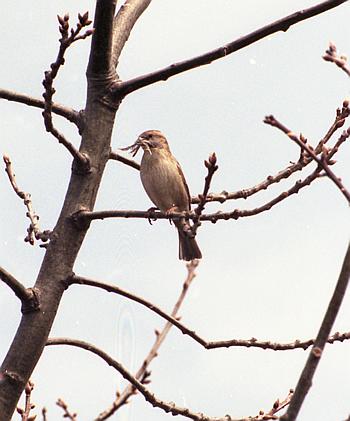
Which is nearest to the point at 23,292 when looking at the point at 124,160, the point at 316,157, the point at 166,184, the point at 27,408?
the point at 27,408

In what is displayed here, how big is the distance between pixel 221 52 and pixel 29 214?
1.68 meters

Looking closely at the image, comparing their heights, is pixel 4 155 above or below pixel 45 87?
above

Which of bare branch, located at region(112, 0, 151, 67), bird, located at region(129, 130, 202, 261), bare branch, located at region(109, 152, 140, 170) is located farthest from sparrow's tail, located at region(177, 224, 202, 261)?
bare branch, located at region(112, 0, 151, 67)

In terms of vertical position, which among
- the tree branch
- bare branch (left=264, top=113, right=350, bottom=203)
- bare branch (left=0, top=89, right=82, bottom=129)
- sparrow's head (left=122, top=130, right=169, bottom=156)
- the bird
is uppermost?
sparrow's head (left=122, top=130, right=169, bottom=156)

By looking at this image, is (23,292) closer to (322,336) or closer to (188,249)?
(322,336)

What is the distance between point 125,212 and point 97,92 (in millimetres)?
821

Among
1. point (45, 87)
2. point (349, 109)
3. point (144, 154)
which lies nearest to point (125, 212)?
point (45, 87)

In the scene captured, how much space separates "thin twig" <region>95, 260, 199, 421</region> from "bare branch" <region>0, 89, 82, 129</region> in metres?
1.08

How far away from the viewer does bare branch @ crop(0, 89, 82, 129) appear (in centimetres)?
455

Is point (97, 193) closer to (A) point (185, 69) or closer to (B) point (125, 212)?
(B) point (125, 212)

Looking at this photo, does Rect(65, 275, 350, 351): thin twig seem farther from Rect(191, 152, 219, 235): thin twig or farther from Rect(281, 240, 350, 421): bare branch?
Rect(281, 240, 350, 421): bare branch

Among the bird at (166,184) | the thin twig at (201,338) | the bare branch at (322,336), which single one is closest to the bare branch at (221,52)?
the thin twig at (201,338)

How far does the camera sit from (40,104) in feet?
15.2

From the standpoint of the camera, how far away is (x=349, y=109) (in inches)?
183
